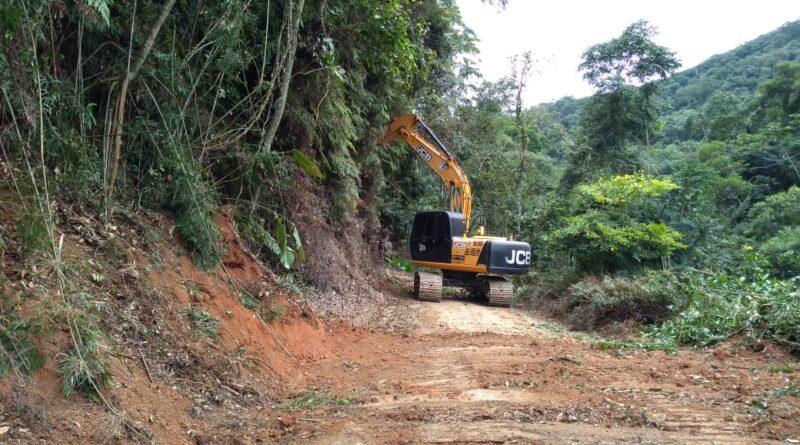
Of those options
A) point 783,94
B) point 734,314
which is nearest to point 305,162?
point 734,314

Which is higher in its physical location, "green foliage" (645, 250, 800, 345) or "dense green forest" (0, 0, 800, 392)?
"dense green forest" (0, 0, 800, 392)

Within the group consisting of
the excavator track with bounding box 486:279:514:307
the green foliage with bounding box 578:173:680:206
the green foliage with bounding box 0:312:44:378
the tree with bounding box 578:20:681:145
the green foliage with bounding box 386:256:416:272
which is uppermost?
the tree with bounding box 578:20:681:145

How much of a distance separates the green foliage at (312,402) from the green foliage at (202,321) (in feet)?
3.39

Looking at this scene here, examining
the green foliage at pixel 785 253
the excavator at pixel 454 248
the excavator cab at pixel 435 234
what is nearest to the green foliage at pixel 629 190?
the excavator at pixel 454 248

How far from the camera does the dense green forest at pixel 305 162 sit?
15.4ft

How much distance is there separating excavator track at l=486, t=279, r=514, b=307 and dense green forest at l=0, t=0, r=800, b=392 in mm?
951

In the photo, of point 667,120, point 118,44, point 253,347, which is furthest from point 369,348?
point 667,120

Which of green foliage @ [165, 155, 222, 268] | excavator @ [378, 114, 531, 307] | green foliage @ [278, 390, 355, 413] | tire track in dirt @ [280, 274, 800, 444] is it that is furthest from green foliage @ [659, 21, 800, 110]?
green foliage @ [278, 390, 355, 413]

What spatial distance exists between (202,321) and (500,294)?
906cm

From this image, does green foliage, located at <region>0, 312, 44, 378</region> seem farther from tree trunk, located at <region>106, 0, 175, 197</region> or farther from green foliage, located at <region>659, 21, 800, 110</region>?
green foliage, located at <region>659, 21, 800, 110</region>

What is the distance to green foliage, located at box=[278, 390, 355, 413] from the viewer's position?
4.73 m

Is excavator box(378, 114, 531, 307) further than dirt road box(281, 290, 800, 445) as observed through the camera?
Yes

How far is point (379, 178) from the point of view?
1560 cm

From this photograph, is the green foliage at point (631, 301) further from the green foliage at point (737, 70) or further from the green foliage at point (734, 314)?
the green foliage at point (737, 70)
